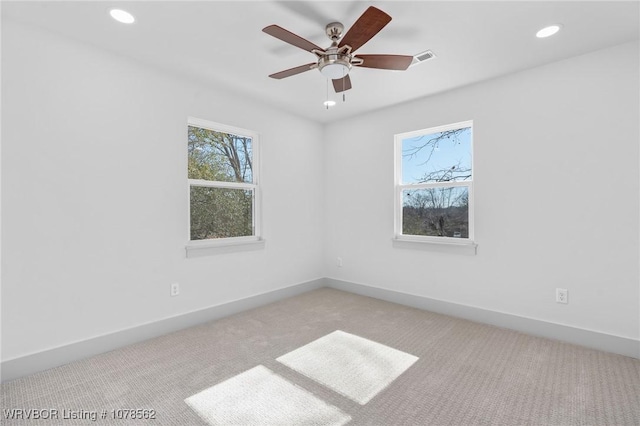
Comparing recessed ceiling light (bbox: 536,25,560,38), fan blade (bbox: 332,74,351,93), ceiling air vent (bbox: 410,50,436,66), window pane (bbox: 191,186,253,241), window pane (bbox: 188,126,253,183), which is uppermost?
recessed ceiling light (bbox: 536,25,560,38)

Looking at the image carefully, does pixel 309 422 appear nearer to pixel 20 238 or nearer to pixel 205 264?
pixel 205 264

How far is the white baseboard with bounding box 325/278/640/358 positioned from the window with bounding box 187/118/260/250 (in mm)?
1866

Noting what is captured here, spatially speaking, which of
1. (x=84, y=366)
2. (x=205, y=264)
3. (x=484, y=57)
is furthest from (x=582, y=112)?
(x=84, y=366)

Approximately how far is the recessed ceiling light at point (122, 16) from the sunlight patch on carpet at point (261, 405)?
8.35ft

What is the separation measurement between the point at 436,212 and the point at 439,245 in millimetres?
402

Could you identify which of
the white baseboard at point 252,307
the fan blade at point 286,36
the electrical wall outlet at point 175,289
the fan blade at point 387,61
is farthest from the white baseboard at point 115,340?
the fan blade at point 387,61

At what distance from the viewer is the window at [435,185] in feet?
11.3

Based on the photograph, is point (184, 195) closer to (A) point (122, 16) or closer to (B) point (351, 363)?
(A) point (122, 16)

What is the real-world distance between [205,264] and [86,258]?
3.41ft

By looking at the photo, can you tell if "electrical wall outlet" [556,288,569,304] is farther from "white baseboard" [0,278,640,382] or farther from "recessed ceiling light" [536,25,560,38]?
"recessed ceiling light" [536,25,560,38]

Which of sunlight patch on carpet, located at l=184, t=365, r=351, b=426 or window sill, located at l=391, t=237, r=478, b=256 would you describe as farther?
window sill, located at l=391, t=237, r=478, b=256

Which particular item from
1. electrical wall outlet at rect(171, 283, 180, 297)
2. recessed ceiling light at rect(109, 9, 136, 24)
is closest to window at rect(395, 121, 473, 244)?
electrical wall outlet at rect(171, 283, 180, 297)

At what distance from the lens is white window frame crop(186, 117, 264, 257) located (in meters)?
3.17

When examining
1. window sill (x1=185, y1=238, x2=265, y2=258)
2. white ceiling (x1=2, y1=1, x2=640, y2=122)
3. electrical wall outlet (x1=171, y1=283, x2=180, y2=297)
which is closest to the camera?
white ceiling (x1=2, y1=1, x2=640, y2=122)
